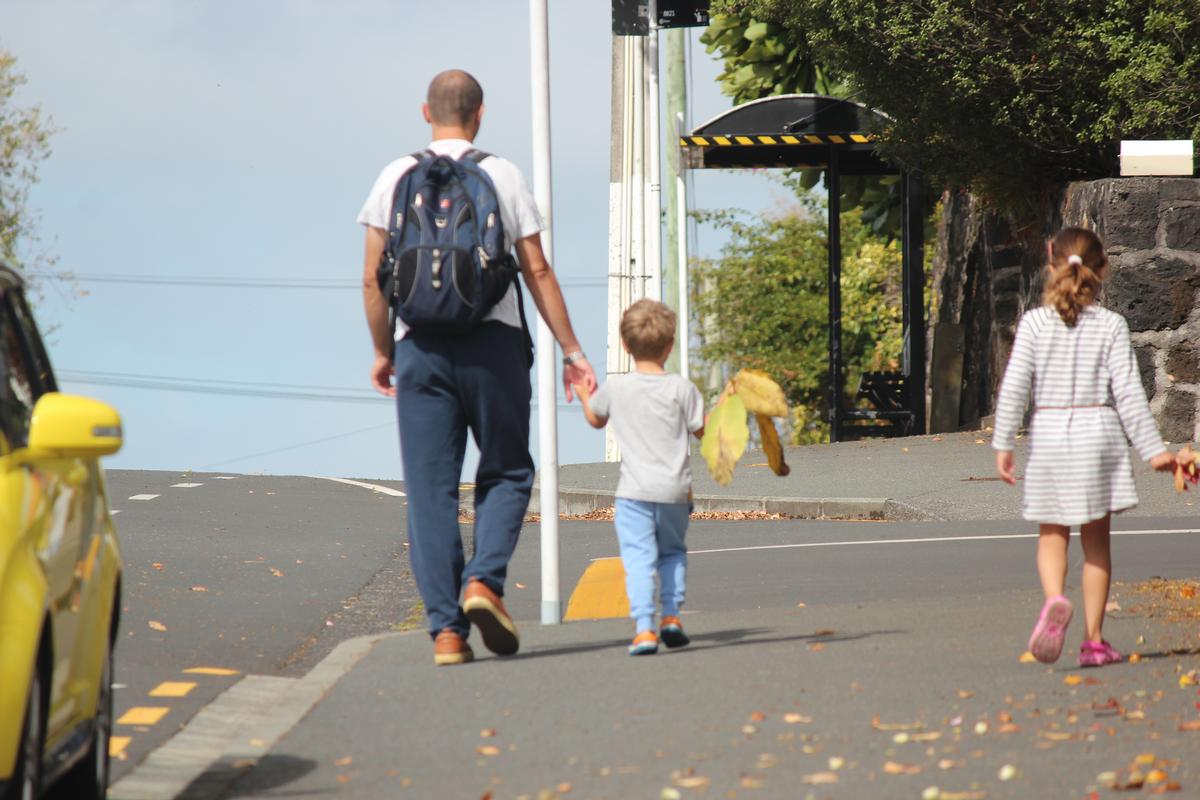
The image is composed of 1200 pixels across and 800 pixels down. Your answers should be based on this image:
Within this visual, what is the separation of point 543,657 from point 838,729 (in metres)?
1.73

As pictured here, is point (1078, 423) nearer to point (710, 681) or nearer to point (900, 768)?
point (710, 681)

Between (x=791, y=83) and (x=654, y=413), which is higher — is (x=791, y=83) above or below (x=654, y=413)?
above

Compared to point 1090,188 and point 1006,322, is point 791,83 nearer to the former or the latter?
point 1006,322

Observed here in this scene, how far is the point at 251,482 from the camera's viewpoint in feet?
61.1

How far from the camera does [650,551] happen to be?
259 inches

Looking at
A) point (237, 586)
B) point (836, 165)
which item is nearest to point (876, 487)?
point (237, 586)

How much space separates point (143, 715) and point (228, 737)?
0.48 metres

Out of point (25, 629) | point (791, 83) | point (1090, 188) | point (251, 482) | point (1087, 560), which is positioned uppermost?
point (791, 83)

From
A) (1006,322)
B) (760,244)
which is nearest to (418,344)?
(1006,322)

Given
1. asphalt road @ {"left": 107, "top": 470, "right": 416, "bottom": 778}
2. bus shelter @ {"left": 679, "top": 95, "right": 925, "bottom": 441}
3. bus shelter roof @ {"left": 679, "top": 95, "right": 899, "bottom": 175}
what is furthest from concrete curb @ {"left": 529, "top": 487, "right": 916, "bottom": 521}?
bus shelter roof @ {"left": 679, "top": 95, "right": 899, "bottom": 175}

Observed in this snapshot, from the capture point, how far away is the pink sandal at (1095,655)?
609cm

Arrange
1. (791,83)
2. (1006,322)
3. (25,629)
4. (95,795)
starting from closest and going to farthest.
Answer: (25,629) < (95,795) < (1006,322) < (791,83)

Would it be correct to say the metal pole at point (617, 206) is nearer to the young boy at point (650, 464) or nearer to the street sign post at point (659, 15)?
the street sign post at point (659, 15)

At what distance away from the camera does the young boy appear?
6.57 m
